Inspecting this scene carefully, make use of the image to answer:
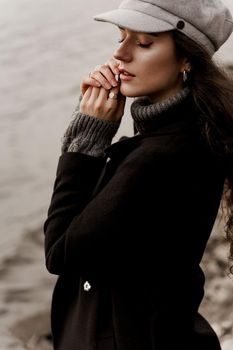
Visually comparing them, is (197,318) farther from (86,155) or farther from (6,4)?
(6,4)

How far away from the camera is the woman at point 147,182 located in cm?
155

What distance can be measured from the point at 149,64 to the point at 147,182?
323 millimetres

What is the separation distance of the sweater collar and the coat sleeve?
16 centimetres

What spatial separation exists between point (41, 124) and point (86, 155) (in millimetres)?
3975

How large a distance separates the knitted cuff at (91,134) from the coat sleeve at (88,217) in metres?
0.06

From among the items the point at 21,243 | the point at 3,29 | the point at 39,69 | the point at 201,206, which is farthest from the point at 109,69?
the point at 3,29

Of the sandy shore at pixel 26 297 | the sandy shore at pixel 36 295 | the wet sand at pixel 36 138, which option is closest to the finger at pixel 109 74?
the wet sand at pixel 36 138

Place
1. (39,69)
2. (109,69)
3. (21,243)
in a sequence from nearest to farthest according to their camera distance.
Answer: (109,69), (21,243), (39,69)

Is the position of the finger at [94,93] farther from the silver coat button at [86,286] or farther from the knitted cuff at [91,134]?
the silver coat button at [86,286]

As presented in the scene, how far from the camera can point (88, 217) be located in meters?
1.56

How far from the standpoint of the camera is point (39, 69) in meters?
6.56

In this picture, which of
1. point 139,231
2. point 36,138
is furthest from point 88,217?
point 36,138

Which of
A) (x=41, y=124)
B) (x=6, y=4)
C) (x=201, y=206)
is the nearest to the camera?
(x=201, y=206)

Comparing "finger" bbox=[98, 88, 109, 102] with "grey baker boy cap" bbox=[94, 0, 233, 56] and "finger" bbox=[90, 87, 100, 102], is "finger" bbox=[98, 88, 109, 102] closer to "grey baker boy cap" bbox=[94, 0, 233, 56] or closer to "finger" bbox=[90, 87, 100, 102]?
"finger" bbox=[90, 87, 100, 102]
